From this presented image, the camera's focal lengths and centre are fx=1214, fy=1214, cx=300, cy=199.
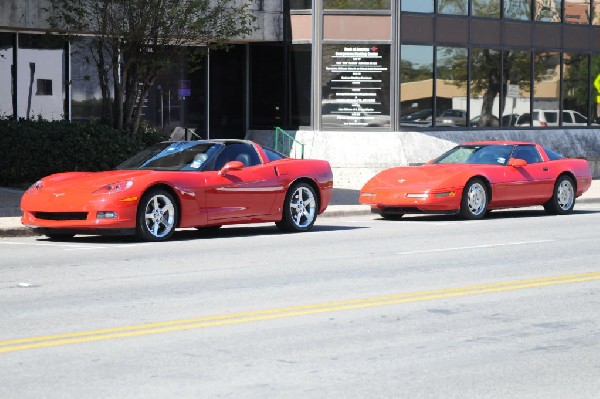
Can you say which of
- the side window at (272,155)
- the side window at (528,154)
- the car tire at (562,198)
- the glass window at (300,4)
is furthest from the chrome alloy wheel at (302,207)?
the glass window at (300,4)

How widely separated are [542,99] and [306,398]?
30.6 meters

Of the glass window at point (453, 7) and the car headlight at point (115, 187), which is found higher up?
the glass window at point (453, 7)

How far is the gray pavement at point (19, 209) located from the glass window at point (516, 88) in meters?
6.01

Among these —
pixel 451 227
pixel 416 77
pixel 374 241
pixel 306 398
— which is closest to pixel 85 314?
pixel 306 398

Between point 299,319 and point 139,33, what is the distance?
1572 centimetres

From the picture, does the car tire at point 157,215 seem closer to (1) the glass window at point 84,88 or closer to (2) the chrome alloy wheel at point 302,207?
(2) the chrome alloy wheel at point 302,207

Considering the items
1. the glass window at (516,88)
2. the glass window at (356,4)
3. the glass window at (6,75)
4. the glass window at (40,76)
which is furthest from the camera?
the glass window at (516,88)

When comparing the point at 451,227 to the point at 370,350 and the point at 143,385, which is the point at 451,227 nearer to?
the point at 370,350

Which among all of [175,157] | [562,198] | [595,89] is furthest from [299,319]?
[595,89]

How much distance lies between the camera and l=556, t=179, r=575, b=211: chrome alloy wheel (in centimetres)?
2184

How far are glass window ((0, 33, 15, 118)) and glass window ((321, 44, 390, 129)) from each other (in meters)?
8.10

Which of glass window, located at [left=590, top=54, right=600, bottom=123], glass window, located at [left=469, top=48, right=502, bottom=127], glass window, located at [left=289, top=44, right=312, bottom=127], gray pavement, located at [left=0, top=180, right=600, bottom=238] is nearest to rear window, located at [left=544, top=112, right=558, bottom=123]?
glass window, located at [left=590, top=54, right=600, bottom=123]

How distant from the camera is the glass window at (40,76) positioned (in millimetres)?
29781

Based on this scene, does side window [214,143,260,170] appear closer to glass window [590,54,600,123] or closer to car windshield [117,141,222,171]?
car windshield [117,141,222,171]
